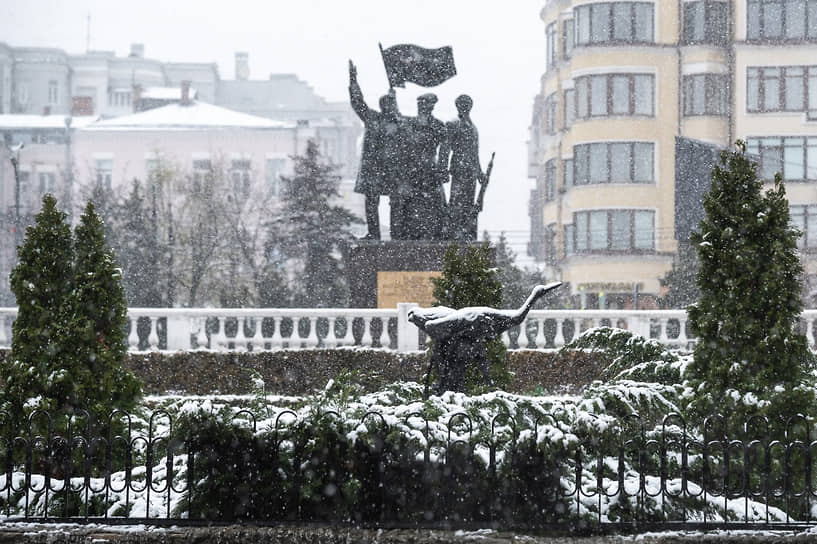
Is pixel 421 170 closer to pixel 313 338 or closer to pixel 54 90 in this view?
pixel 313 338

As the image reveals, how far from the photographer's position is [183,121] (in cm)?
6194

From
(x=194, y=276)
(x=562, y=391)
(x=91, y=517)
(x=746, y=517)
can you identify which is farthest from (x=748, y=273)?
(x=194, y=276)

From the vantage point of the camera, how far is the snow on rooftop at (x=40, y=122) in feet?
206

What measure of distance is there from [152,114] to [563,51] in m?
27.7

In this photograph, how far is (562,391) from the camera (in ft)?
51.8

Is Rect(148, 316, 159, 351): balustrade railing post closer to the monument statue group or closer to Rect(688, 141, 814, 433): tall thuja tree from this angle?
the monument statue group

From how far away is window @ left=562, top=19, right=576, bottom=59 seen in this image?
43594mm

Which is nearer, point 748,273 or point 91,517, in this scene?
point 91,517

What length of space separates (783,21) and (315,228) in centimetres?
1941

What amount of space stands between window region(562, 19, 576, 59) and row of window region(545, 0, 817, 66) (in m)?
1.23

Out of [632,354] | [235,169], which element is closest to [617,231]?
[235,169]

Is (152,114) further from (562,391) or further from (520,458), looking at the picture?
(520,458)

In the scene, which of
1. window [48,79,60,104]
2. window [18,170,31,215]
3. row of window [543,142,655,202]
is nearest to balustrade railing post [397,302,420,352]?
row of window [543,142,655,202]

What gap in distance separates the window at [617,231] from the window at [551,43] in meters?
8.59
